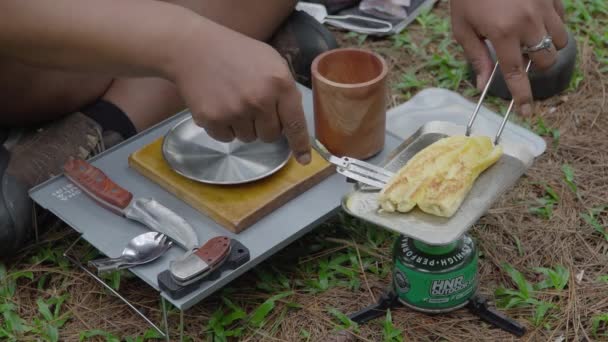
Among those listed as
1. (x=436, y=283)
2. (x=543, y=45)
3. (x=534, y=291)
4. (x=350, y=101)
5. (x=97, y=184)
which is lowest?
(x=534, y=291)

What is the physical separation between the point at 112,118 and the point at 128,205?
0.42 meters

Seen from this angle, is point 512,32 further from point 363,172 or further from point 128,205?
point 128,205

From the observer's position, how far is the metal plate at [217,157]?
74.0 inches

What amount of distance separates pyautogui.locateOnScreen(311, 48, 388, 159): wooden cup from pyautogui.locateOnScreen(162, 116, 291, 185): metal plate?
0.43 feet

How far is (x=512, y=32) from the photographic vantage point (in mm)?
1573

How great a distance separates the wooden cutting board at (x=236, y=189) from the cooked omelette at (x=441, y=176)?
12.3 inches

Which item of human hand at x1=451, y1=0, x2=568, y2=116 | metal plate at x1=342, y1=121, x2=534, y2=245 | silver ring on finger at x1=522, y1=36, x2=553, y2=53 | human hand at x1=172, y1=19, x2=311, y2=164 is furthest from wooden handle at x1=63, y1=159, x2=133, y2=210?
silver ring on finger at x1=522, y1=36, x2=553, y2=53

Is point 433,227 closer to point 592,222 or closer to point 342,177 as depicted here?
point 342,177

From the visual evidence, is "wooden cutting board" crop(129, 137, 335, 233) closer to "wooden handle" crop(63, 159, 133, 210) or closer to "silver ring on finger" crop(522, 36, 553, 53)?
"wooden handle" crop(63, 159, 133, 210)

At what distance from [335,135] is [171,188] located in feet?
1.42

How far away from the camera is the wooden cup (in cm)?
188

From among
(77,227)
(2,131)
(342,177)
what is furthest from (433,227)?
(2,131)

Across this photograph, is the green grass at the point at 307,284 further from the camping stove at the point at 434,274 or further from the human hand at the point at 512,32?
the human hand at the point at 512,32

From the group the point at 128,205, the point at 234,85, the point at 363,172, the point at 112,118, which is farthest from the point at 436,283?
the point at 112,118
